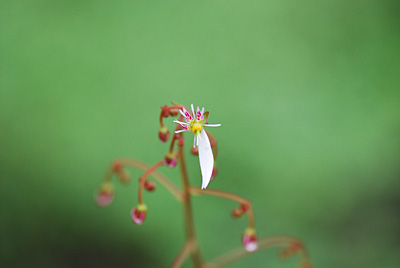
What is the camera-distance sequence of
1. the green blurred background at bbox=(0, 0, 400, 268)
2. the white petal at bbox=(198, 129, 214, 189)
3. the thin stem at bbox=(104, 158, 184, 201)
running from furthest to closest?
the green blurred background at bbox=(0, 0, 400, 268)
the thin stem at bbox=(104, 158, 184, 201)
the white petal at bbox=(198, 129, 214, 189)

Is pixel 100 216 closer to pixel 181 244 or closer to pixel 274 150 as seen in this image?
pixel 181 244

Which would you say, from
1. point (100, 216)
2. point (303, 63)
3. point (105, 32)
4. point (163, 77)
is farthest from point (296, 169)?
point (105, 32)

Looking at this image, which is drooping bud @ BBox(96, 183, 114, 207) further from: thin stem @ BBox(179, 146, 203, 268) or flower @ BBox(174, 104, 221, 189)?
flower @ BBox(174, 104, 221, 189)

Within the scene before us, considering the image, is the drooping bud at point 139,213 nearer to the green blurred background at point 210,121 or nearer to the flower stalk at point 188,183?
the flower stalk at point 188,183

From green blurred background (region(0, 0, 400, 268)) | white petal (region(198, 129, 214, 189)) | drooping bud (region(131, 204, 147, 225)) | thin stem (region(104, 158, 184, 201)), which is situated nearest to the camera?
white petal (region(198, 129, 214, 189))

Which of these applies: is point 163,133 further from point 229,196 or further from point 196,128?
point 229,196

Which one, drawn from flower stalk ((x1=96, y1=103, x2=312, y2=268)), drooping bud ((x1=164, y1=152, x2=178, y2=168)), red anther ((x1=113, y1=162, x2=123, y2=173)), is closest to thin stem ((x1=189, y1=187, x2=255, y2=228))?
flower stalk ((x1=96, y1=103, x2=312, y2=268))

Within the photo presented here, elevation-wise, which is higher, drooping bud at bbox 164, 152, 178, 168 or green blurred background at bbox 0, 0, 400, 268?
green blurred background at bbox 0, 0, 400, 268
